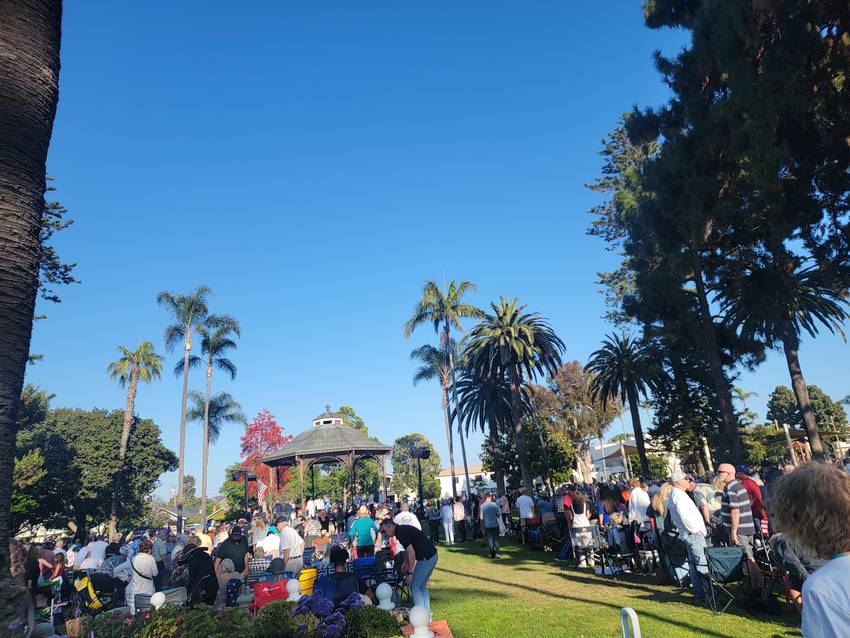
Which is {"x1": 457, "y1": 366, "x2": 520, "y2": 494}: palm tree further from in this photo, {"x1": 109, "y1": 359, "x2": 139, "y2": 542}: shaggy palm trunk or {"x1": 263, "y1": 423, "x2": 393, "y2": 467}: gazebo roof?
{"x1": 109, "y1": 359, "x2": 139, "y2": 542}: shaggy palm trunk

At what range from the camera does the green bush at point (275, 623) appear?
188 inches

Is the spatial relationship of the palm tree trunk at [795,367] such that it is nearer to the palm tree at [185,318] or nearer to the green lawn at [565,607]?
the green lawn at [565,607]

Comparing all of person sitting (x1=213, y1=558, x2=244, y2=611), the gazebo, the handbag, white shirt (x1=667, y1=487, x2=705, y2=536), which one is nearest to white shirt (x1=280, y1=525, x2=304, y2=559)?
person sitting (x1=213, y1=558, x2=244, y2=611)

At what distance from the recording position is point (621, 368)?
34219mm

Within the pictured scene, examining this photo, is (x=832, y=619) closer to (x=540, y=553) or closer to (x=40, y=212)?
(x=40, y=212)

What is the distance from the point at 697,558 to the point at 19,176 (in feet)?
30.9

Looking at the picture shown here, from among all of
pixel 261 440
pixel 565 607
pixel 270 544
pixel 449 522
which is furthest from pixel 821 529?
pixel 261 440

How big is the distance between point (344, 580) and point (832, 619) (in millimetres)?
6405

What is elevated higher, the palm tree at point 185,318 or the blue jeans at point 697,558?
the palm tree at point 185,318

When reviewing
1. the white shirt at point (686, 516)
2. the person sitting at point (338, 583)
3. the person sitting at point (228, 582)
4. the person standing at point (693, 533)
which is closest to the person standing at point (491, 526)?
the person standing at point (693, 533)

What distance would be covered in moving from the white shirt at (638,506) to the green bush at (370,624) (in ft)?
28.4

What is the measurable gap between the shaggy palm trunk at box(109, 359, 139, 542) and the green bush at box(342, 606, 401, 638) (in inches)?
1508

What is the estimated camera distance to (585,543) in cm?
1216

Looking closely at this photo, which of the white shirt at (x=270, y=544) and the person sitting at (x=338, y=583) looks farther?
the white shirt at (x=270, y=544)
